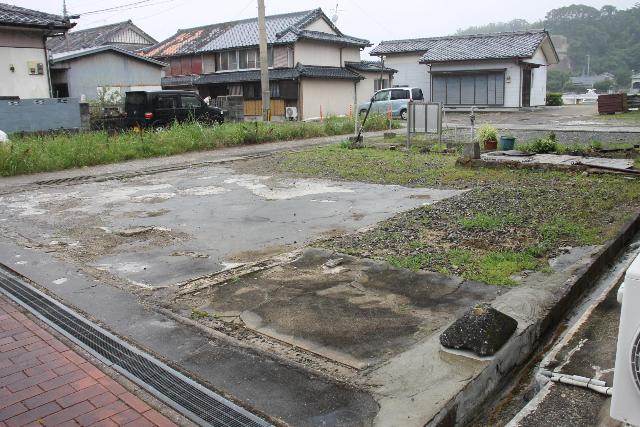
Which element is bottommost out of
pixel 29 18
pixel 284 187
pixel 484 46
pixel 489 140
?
pixel 284 187

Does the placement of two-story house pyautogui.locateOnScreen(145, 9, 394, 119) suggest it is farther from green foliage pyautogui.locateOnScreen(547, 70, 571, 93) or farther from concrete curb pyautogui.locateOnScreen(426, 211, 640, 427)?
green foliage pyautogui.locateOnScreen(547, 70, 571, 93)

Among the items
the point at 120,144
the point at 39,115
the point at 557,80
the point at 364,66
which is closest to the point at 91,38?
the point at 364,66

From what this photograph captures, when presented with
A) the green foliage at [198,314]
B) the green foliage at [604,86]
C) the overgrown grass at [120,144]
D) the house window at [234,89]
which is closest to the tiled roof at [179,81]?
the house window at [234,89]

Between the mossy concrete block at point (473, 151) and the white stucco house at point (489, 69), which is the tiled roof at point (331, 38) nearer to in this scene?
the white stucco house at point (489, 69)

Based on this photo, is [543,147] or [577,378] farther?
[543,147]

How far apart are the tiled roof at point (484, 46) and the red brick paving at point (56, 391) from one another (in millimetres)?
33122

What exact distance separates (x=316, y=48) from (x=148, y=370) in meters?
30.5

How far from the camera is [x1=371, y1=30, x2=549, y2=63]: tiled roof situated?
108 ft

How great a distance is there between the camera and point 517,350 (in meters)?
3.53

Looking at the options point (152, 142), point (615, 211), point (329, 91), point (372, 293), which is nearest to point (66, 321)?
point (372, 293)

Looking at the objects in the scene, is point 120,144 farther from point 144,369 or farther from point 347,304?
point 144,369

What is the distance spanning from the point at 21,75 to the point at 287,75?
45.6 feet

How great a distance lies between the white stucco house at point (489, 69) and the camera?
109ft

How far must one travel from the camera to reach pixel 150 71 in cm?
2908
